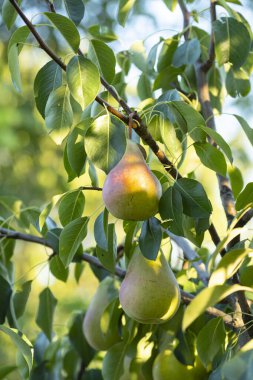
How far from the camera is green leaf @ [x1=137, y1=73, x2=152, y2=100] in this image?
1219mm

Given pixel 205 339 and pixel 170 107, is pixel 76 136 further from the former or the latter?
pixel 205 339

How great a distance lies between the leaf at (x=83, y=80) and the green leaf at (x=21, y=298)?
1.42 feet

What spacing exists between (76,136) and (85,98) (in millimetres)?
70

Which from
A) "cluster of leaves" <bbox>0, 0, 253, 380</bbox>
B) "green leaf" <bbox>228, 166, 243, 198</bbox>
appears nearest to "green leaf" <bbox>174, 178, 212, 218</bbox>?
"cluster of leaves" <bbox>0, 0, 253, 380</bbox>

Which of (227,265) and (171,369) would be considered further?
(171,369)

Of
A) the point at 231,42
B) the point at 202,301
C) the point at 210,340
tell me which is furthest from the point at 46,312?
the point at 202,301

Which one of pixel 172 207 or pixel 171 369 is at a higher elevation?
pixel 172 207

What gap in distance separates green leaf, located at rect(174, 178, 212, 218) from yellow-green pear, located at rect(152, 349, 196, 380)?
245 millimetres

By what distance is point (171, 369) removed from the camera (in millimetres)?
912

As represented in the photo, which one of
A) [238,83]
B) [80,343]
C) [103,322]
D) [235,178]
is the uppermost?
[238,83]

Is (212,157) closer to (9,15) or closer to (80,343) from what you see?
(9,15)

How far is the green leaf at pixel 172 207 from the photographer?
735mm

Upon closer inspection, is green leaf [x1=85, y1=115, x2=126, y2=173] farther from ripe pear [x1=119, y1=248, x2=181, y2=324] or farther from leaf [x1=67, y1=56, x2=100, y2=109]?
ripe pear [x1=119, y1=248, x2=181, y2=324]

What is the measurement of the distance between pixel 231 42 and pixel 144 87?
0.90 ft
